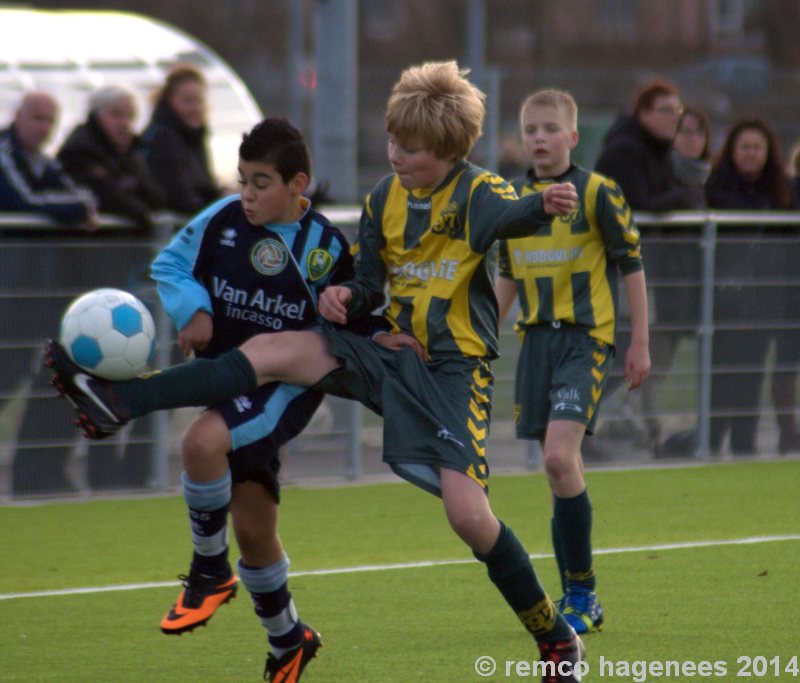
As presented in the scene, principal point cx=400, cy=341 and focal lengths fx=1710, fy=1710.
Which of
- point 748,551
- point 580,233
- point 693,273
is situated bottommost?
point 748,551

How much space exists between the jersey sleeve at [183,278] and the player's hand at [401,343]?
55cm

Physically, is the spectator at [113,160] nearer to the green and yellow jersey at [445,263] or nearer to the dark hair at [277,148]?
the dark hair at [277,148]

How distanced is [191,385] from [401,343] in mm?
656

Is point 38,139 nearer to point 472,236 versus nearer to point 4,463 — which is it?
point 4,463

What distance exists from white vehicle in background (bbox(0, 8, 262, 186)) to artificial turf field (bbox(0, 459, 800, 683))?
7.86 m

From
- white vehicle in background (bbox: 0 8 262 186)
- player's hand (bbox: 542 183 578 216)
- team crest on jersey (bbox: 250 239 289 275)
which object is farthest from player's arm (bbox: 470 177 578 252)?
white vehicle in background (bbox: 0 8 262 186)

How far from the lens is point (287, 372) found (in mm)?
5207

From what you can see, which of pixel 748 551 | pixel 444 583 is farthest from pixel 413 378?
pixel 748 551

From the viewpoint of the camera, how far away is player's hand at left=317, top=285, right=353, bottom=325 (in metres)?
5.16

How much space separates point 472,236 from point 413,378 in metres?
0.47

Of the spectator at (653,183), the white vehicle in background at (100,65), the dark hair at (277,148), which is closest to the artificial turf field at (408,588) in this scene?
the spectator at (653,183)

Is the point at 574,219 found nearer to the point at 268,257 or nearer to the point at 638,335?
the point at 638,335

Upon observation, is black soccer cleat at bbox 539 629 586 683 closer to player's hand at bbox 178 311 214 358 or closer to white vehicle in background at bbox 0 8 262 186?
player's hand at bbox 178 311 214 358

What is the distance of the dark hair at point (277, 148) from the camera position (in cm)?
526
